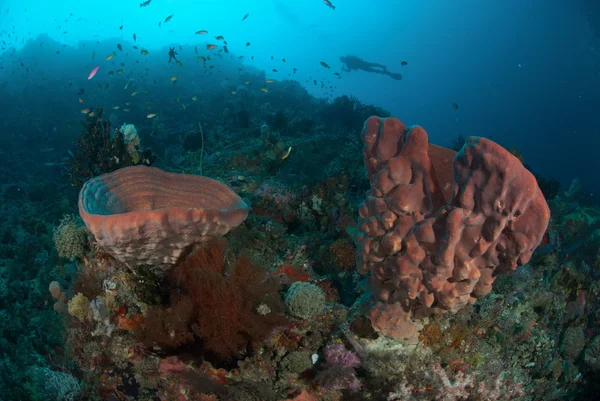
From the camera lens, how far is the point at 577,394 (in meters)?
5.19

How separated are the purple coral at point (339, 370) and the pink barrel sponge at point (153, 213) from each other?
1.87 meters

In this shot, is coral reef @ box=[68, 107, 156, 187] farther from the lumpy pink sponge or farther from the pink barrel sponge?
the lumpy pink sponge

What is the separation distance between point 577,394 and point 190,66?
141 ft

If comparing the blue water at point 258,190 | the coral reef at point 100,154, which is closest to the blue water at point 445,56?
the blue water at point 258,190

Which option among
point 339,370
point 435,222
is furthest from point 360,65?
point 339,370

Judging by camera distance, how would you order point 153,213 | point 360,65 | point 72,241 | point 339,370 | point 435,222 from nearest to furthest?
point 435,222, point 153,213, point 339,370, point 72,241, point 360,65

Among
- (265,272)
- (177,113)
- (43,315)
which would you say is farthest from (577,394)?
(177,113)

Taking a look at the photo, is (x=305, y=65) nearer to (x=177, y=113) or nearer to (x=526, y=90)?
(x=526, y=90)

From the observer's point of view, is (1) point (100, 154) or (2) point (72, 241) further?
(1) point (100, 154)

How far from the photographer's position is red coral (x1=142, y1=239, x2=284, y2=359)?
119 inches

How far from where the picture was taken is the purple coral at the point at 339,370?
3078 millimetres

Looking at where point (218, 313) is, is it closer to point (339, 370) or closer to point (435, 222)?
point (339, 370)

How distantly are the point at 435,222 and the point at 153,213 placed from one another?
2.61 metres

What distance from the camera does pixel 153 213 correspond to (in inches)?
117
